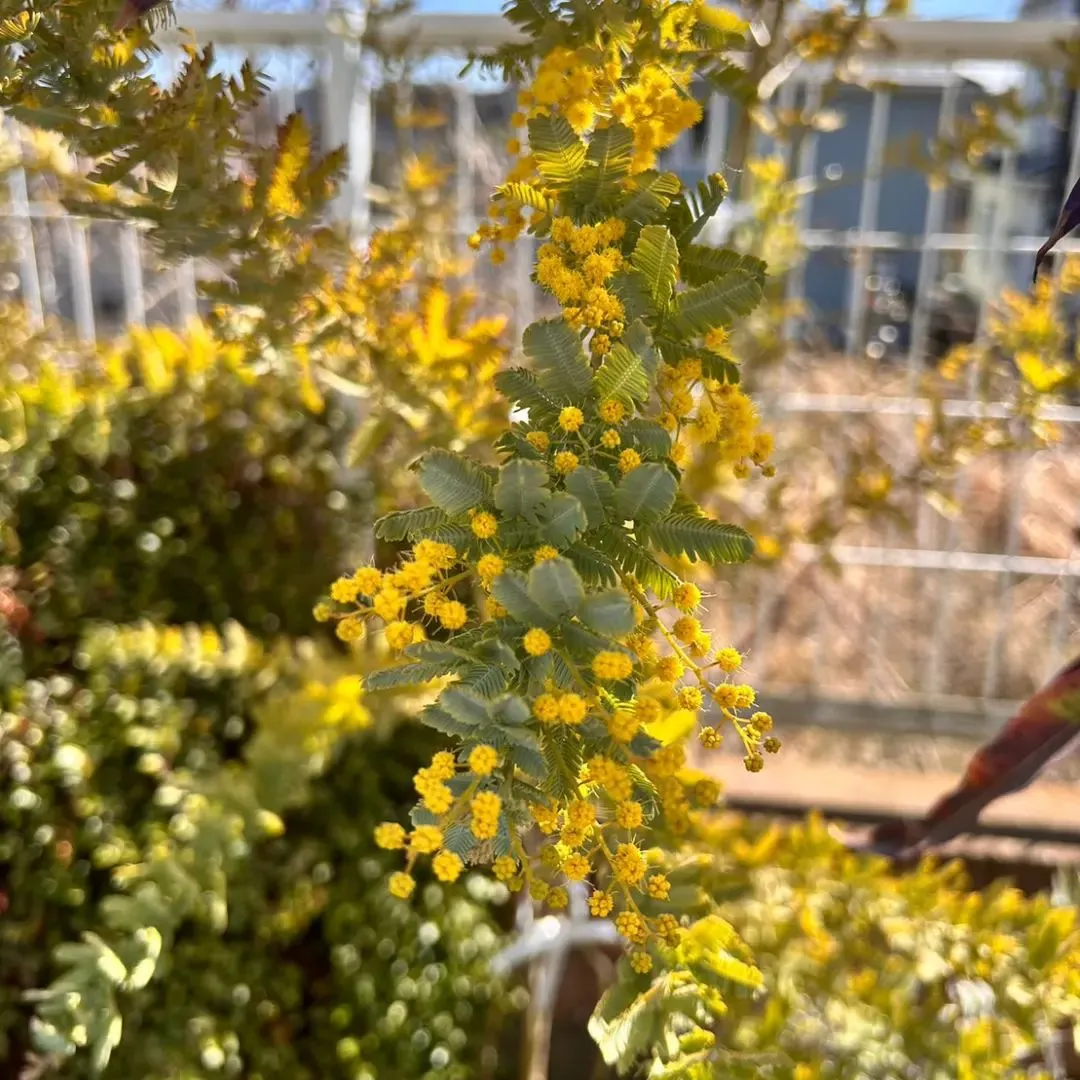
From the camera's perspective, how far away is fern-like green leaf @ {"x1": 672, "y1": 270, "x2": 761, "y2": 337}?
0.57 metres

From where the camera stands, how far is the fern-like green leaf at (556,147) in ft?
1.88

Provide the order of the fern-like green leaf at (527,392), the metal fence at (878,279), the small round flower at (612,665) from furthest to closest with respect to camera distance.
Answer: the metal fence at (878,279)
the fern-like green leaf at (527,392)
the small round flower at (612,665)

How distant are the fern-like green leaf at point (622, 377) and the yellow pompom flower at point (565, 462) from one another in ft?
0.13

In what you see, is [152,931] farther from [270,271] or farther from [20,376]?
[20,376]

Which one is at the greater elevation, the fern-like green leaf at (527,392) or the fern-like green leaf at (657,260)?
the fern-like green leaf at (657,260)

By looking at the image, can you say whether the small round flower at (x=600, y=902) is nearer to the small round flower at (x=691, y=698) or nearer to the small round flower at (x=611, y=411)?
the small round flower at (x=691, y=698)

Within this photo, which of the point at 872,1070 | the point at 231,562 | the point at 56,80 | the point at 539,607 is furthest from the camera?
the point at 231,562

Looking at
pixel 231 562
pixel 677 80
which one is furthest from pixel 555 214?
pixel 231 562

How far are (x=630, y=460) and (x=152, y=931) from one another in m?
0.82

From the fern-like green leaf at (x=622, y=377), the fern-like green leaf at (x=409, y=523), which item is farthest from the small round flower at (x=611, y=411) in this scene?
the fern-like green leaf at (x=409, y=523)

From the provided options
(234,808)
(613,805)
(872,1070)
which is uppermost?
(613,805)

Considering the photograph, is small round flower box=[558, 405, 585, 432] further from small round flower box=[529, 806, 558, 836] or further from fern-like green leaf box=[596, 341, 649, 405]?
small round flower box=[529, 806, 558, 836]

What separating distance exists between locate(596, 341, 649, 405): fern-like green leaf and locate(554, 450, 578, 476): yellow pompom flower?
0.04 meters

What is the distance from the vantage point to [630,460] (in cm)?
52
